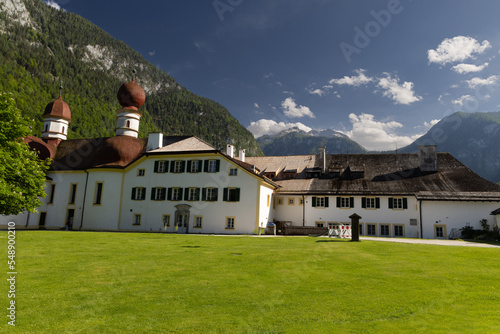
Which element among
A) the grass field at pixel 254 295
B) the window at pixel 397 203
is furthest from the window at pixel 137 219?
the window at pixel 397 203

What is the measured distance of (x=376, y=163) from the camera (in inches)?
1492

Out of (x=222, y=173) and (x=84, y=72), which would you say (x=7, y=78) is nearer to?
(x=84, y=72)

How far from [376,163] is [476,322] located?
110ft

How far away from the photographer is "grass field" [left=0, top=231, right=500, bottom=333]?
600 centimetres

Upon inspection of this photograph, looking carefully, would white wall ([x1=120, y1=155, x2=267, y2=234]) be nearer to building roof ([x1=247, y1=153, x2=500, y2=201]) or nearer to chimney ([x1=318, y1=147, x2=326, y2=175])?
building roof ([x1=247, y1=153, x2=500, y2=201])

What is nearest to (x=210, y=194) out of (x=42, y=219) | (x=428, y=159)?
(x=42, y=219)

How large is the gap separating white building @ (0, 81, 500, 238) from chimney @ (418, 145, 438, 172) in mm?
99

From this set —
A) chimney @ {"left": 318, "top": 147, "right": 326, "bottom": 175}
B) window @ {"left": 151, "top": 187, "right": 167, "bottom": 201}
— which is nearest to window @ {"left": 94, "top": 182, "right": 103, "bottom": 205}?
window @ {"left": 151, "top": 187, "right": 167, "bottom": 201}

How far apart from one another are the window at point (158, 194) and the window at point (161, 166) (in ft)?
6.25

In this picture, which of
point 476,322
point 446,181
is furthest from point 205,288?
point 446,181

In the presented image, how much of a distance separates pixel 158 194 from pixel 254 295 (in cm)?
2838

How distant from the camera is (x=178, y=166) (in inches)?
1357

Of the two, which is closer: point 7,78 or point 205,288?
point 205,288

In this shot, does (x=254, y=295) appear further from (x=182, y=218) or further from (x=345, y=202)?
(x=345, y=202)
